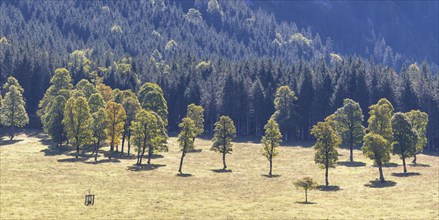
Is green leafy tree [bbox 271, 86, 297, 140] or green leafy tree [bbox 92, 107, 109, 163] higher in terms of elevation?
green leafy tree [bbox 271, 86, 297, 140]

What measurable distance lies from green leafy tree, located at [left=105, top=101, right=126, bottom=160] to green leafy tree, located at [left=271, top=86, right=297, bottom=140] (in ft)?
196

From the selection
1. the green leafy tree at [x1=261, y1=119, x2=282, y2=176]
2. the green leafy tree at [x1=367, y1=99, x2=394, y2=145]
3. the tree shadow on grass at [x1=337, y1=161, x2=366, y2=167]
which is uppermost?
the green leafy tree at [x1=367, y1=99, x2=394, y2=145]

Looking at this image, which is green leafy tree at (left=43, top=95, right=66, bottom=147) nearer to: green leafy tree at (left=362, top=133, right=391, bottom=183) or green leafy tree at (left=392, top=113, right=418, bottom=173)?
green leafy tree at (left=362, top=133, right=391, bottom=183)

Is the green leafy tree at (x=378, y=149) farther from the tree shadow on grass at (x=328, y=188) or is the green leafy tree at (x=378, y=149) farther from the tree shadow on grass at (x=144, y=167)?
the tree shadow on grass at (x=144, y=167)

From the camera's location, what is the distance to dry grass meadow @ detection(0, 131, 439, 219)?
7031cm

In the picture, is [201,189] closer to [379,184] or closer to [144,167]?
[144,167]

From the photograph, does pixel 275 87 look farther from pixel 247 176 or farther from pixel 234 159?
pixel 247 176

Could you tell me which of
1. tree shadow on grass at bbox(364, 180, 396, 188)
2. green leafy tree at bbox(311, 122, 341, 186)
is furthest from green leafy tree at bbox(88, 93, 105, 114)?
tree shadow on grass at bbox(364, 180, 396, 188)

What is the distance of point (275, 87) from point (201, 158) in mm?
64830

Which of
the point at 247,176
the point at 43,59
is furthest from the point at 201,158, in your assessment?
the point at 43,59

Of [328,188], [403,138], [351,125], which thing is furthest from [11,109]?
[403,138]

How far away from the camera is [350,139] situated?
124875 mm

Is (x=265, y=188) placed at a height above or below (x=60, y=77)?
below

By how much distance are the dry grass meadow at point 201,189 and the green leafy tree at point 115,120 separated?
6350 millimetres
